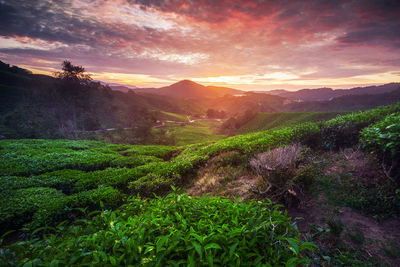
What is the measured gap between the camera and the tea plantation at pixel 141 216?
169 centimetres

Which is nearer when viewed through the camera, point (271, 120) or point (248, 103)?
point (271, 120)

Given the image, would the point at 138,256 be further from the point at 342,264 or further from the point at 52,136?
the point at 52,136

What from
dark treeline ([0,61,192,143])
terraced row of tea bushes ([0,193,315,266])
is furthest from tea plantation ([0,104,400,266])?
dark treeline ([0,61,192,143])

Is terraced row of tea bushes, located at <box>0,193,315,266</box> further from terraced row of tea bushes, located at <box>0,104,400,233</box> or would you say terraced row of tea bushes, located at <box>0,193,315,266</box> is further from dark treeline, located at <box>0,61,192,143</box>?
dark treeline, located at <box>0,61,192,143</box>

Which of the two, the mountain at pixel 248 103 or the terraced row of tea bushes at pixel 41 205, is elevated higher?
the mountain at pixel 248 103

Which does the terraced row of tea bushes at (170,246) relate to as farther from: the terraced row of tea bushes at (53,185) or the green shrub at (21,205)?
the green shrub at (21,205)

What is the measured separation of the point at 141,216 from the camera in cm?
240

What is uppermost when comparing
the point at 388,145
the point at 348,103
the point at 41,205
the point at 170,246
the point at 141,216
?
the point at 348,103

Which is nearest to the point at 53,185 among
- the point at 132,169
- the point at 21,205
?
the point at 21,205

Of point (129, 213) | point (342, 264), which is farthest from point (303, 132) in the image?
point (129, 213)

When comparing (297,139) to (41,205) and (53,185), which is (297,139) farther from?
(53,185)

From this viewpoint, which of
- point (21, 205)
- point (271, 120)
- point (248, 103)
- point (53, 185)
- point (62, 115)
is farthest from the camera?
point (248, 103)

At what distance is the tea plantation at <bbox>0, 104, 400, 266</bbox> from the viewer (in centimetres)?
169

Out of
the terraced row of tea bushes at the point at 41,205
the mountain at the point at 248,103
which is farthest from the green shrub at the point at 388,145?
the mountain at the point at 248,103
